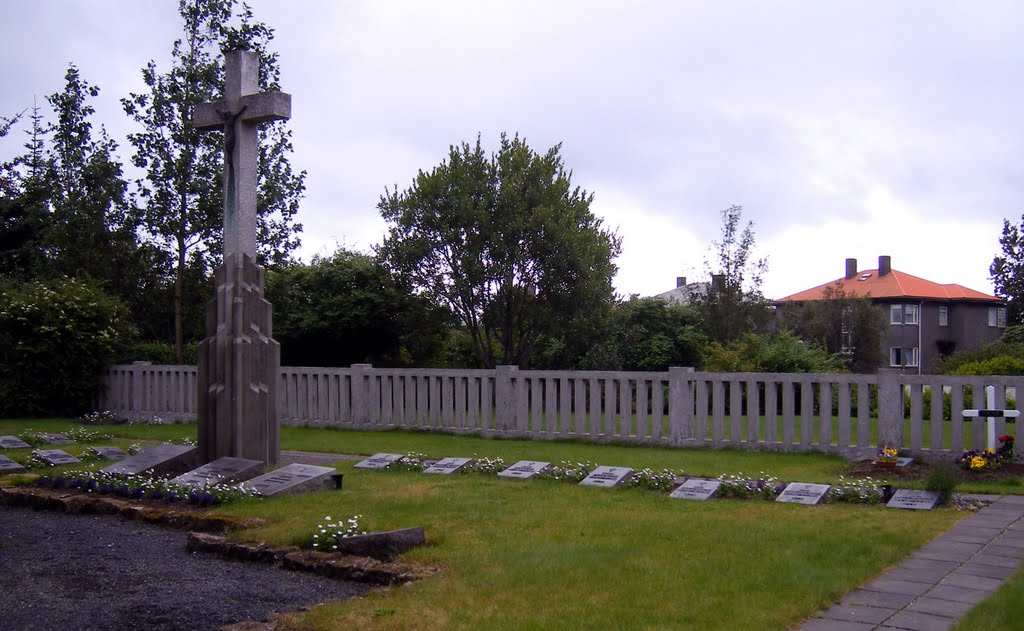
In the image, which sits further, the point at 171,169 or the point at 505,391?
the point at 171,169

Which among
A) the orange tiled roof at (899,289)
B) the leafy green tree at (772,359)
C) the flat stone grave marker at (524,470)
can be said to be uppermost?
the orange tiled roof at (899,289)

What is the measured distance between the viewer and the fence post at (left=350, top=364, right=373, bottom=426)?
56.3 ft

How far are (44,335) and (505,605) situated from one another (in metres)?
17.6

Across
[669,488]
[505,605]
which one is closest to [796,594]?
[505,605]

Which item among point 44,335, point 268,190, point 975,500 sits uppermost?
point 268,190

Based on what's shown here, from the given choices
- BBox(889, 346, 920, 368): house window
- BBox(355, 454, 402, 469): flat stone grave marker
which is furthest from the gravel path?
BBox(889, 346, 920, 368): house window

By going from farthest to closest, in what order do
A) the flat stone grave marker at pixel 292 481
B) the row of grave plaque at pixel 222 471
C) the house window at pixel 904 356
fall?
the house window at pixel 904 356 → the row of grave plaque at pixel 222 471 → the flat stone grave marker at pixel 292 481

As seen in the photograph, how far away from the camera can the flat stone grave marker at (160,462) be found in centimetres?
1040

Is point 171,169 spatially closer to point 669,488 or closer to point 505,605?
point 669,488

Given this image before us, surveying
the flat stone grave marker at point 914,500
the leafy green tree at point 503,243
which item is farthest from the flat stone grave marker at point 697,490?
the leafy green tree at point 503,243

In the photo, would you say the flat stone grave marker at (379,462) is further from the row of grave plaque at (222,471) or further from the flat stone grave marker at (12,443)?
the flat stone grave marker at (12,443)

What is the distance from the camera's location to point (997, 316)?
53969 millimetres

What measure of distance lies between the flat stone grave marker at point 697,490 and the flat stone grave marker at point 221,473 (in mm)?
4510

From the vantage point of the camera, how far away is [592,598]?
5.55m
